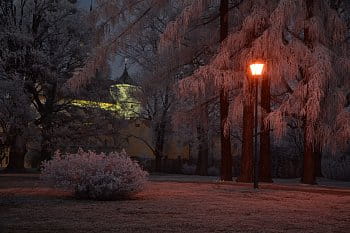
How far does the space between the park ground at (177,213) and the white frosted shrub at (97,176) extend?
376mm

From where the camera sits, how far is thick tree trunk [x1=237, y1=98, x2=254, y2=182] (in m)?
21.7

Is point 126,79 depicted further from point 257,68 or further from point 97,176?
point 97,176

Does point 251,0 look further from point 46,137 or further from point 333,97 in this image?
point 46,137

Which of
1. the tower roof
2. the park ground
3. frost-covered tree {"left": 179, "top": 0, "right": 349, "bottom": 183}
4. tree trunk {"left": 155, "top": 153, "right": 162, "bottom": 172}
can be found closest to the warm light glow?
frost-covered tree {"left": 179, "top": 0, "right": 349, "bottom": 183}

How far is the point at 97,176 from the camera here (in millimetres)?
13305

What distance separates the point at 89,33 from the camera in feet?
113

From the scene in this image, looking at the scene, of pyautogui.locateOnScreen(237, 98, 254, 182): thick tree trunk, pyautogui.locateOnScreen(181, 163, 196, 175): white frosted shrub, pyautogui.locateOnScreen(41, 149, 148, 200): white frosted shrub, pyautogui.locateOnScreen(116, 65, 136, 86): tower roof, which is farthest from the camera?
pyautogui.locateOnScreen(181, 163, 196, 175): white frosted shrub

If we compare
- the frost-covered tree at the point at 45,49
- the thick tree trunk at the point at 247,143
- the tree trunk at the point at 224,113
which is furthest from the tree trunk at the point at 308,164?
the frost-covered tree at the point at 45,49

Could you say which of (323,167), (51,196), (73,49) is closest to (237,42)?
(51,196)

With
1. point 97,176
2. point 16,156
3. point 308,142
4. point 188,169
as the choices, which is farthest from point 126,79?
point 97,176

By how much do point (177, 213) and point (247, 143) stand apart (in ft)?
38.7

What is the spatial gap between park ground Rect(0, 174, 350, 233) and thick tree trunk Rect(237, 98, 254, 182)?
21.2 ft

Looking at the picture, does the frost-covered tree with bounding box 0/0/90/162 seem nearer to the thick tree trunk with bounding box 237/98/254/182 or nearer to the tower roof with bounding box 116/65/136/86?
the tower roof with bounding box 116/65/136/86

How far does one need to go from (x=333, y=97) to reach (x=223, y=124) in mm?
4531
